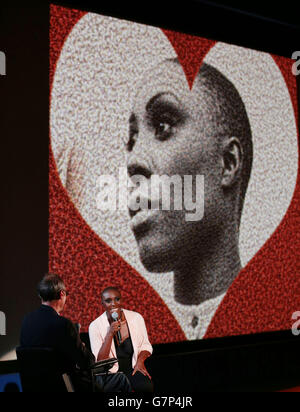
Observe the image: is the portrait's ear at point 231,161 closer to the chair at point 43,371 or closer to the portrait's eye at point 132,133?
the portrait's eye at point 132,133

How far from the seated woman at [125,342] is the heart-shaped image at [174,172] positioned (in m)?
0.60

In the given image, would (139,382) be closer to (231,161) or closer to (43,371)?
(43,371)

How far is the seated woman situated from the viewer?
10.6ft

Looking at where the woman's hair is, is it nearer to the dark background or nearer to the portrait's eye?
the dark background

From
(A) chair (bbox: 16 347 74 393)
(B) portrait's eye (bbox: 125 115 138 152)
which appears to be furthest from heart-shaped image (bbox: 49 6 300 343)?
(A) chair (bbox: 16 347 74 393)

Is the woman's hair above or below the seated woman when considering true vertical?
above

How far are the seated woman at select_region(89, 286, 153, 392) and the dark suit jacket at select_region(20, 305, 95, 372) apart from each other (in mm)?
716

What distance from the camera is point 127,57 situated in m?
4.26

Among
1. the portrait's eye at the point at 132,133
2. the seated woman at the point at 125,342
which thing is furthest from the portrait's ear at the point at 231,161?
the seated woman at the point at 125,342

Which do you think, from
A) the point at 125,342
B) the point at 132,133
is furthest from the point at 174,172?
the point at 125,342

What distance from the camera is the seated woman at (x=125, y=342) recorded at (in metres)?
3.23
